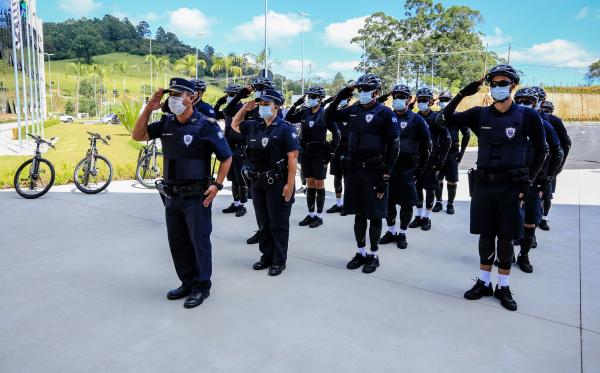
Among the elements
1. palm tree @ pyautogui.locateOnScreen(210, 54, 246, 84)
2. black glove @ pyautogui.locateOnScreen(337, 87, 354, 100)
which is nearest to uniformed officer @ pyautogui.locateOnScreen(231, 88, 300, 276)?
black glove @ pyautogui.locateOnScreen(337, 87, 354, 100)

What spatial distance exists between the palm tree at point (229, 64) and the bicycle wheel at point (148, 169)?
80.2m

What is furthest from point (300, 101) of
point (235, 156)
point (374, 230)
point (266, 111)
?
point (374, 230)

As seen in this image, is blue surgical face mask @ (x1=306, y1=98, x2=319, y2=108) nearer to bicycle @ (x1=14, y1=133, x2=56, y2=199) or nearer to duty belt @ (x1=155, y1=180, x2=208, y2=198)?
duty belt @ (x1=155, y1=180, x2=208, y2=198)

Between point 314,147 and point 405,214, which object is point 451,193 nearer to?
point 405,214

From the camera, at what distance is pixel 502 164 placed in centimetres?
401

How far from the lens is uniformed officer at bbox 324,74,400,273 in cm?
489

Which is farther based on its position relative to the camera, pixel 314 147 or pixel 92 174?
pixel 92 174

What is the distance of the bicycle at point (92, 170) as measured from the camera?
9141 mm

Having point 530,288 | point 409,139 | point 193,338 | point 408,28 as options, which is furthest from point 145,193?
point 408,28

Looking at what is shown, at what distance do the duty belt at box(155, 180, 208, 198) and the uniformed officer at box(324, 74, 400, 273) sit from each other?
1710mm

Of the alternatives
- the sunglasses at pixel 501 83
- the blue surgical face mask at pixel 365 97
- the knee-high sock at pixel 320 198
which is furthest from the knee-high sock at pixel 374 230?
the knee-high sock at pixel 320 198

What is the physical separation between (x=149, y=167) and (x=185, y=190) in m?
6.69

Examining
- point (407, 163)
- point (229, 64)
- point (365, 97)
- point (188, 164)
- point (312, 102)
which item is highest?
point (229, 64)

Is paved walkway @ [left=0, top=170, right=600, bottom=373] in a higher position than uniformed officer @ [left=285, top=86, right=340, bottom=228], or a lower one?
lower
